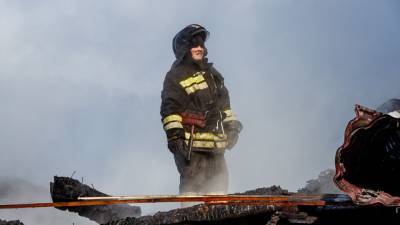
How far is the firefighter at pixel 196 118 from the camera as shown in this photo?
21.5 feet

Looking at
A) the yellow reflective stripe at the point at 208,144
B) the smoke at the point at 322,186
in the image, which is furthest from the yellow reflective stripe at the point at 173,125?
the smoke at the point at 322,186

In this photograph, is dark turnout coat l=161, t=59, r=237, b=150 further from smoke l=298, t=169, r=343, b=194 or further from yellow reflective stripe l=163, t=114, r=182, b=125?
smoke l=298, t=169, r=343, b=194

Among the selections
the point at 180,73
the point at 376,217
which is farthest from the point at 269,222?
the point at 180,73

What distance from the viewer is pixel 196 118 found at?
22.3ft

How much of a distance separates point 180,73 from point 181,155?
1308mm

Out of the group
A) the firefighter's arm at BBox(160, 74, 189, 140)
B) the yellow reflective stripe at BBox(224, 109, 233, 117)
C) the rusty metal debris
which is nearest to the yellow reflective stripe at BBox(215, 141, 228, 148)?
the yellow reflective stripe at BBox(224, 109, 233, 117)

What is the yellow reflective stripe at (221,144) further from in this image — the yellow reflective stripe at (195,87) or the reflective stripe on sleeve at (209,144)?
the yellow reflective stripe at (195,87)

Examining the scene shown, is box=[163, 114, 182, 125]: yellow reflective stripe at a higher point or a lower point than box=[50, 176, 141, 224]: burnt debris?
higher

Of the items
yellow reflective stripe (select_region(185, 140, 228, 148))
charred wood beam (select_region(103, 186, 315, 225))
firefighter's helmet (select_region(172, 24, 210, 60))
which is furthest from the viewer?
firefighter's helmet (select_region(172, 24, 210, 60))

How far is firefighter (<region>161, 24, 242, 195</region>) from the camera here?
21.5ft

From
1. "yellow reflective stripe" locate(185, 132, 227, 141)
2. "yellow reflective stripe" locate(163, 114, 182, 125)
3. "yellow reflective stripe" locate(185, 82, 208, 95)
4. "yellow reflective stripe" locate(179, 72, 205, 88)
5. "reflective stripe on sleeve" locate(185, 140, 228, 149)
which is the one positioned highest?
"yellow reflective stripe" locate(179, 72, 205, 88)

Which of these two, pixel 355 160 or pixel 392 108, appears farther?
pixel 392 108

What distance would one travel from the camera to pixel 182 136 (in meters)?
6.44

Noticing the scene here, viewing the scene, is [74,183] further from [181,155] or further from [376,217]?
Result: [376,217]
